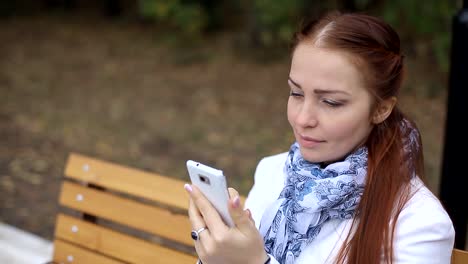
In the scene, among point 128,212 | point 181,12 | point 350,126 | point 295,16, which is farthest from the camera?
point 181,12

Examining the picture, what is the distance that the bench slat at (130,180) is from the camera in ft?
8.95

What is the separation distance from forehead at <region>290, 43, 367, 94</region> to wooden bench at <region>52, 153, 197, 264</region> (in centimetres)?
102

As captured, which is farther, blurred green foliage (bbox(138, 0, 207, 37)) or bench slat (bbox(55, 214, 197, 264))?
blurred green foliage (bbox(138, 0, 207, 37))

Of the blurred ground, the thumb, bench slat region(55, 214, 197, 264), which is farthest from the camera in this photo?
the blurred ground

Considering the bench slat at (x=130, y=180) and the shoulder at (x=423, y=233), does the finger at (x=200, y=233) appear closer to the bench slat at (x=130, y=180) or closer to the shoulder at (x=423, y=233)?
the shoulder at (x=423, y=233)

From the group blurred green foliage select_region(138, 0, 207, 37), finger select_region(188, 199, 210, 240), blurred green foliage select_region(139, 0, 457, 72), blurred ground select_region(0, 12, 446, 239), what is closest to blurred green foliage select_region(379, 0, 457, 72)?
blurred green foliage select_region(139, 0, 457, 72)

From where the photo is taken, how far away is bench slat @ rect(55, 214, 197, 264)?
2684mm

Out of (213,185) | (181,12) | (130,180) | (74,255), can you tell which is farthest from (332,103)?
(181,12)

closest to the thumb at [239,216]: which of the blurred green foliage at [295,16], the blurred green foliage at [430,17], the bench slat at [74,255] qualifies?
the bench slat at [74,255]

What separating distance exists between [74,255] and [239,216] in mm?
1395

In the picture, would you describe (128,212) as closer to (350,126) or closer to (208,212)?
(208,212)

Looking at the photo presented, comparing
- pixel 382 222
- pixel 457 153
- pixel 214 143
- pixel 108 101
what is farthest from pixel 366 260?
pixel 108 101

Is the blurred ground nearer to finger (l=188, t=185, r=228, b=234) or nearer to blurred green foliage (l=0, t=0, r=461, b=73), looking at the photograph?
blurred green foliage (l=0, t=0, r=461, b=73)

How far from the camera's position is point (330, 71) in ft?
5.97
